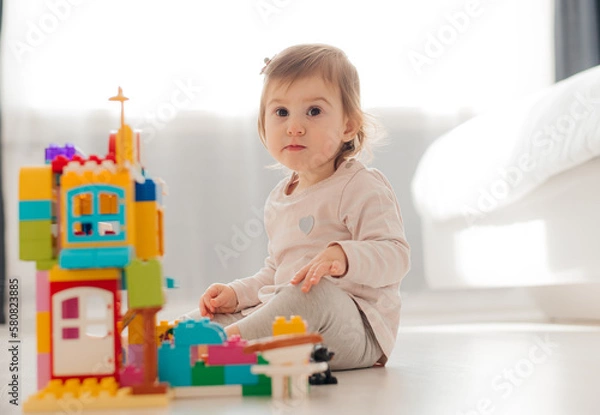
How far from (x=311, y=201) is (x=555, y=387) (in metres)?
0.50

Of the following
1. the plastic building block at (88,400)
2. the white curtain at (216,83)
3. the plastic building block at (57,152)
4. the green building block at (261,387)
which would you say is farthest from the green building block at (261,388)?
the white curtain at (216,83)

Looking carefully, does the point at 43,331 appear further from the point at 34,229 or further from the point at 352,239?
the point at 352,239

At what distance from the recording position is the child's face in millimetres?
1210

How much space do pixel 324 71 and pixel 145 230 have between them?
1.62 feet

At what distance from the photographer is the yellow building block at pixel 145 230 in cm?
84

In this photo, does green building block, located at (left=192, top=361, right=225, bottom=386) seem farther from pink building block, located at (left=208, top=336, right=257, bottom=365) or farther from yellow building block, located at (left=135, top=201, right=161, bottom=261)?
yellow building block, located at (left=135, top=201, right=161, bottom=261)

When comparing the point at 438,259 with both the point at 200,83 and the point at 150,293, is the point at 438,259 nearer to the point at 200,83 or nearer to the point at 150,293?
the point at 200,83

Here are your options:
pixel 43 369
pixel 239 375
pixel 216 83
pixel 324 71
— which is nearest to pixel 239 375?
pixel 239 375

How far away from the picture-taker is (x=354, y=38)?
2545mm

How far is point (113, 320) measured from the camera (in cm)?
84

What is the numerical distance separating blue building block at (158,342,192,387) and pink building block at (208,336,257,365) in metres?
0.03

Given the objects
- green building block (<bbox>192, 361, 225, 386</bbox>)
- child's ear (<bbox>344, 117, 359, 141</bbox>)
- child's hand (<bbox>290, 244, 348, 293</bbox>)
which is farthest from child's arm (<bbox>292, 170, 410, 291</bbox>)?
green building block (<bbox>192, 361, 225, 386</bbox>)

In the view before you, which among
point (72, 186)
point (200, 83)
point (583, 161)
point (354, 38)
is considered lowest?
point (72, 186)

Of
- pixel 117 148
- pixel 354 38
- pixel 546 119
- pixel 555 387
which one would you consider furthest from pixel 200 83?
pixel 555 387
